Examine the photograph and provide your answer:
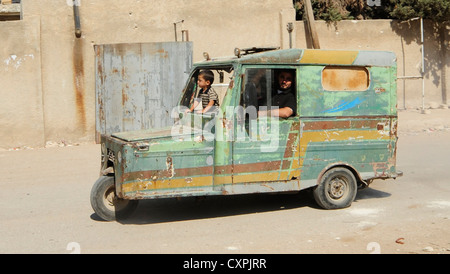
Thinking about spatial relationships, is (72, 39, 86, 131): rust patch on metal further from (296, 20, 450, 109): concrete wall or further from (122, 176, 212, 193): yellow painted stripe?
(122, 176, 212, 193): yellow painted stripe

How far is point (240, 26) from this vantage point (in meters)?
14.1

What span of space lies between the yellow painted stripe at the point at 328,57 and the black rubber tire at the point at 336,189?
4.52 ft

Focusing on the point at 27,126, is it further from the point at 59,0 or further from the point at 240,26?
the point at 240,26

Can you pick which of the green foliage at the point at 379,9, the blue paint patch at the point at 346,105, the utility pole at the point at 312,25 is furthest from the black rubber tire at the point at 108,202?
the green foliage at the point at 379,9

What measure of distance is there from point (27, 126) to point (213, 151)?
24.1ft

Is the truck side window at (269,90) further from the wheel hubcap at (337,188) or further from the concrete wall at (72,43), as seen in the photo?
the concrete wall at (72,43)

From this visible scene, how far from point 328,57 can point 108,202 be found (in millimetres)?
3288

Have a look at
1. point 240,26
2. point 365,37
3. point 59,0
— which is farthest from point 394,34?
point 59,0

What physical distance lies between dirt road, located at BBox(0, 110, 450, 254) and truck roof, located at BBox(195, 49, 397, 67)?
1.91 meters

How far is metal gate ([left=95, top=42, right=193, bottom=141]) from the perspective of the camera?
41.5ft

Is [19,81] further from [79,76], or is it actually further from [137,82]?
[137,82]
